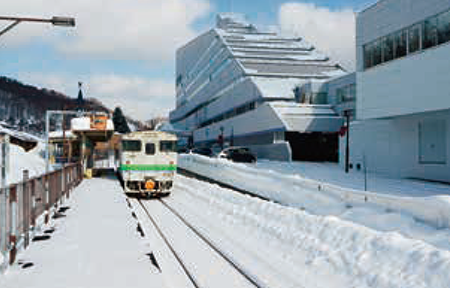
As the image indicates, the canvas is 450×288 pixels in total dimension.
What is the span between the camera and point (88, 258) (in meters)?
8.80

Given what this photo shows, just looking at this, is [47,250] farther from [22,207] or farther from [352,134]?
[352,134]

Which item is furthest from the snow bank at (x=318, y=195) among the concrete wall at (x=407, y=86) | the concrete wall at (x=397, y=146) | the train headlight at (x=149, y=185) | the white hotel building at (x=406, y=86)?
the concrete wall at (x=407, y=86)

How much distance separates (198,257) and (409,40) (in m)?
21.1

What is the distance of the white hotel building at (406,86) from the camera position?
23.0 meters

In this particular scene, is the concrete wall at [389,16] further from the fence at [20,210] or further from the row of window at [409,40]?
the fence at [20,210]

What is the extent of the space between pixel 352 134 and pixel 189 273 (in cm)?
2776

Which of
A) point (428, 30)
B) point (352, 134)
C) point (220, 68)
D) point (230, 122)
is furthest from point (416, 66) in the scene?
point (220, 68)

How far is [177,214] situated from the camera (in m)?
15.9

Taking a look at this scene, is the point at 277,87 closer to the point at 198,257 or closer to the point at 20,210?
the point at 198,257

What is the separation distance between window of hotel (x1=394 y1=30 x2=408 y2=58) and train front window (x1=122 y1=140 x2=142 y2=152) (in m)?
16.0

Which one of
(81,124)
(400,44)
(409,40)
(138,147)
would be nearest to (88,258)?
(138,147)

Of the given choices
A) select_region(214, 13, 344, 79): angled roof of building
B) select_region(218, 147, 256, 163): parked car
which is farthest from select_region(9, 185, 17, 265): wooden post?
select_region(214, 13, 344, 79): angled roof of building

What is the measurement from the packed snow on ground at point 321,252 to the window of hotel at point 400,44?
16.6 m

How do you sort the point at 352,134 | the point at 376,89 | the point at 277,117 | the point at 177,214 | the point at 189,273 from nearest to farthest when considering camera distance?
the point at 189,273 → the point at 177,214 → the point at 376,89 → the point at 352,134 → the point at 277,117
